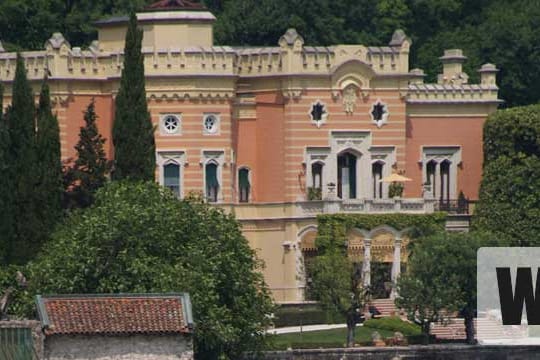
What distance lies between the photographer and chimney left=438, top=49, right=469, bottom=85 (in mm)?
123125

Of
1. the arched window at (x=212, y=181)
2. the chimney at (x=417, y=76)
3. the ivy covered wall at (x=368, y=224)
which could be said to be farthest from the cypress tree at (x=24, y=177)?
the chimney at (x=417, y=76)

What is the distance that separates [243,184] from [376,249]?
4714 millimetres

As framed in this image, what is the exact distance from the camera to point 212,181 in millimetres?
115562

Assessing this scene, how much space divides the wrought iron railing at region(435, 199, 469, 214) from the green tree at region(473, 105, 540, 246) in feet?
4.81

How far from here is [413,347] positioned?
105125 millimetres

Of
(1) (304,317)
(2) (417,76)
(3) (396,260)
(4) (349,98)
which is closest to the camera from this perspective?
(1) (304,317)

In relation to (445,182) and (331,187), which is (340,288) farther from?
(445,182)

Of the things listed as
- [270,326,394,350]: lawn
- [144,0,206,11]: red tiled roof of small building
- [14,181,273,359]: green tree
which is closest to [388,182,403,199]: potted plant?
[270,326,394,350]: lawn

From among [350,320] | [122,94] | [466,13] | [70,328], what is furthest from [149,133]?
[466,13]

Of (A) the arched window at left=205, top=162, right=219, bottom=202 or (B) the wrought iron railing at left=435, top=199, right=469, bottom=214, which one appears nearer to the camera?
(A) the arched window at left=205, top=162, right=219, bottom=202

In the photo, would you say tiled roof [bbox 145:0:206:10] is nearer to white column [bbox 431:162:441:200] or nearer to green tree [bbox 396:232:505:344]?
white column [bbox 431:162:441:200]

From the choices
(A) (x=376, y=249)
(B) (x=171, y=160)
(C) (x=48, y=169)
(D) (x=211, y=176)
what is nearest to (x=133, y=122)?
(C) (x=48, y=169)

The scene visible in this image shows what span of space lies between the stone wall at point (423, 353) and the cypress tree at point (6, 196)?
314 inches

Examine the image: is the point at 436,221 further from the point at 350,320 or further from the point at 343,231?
the point at 350,320
